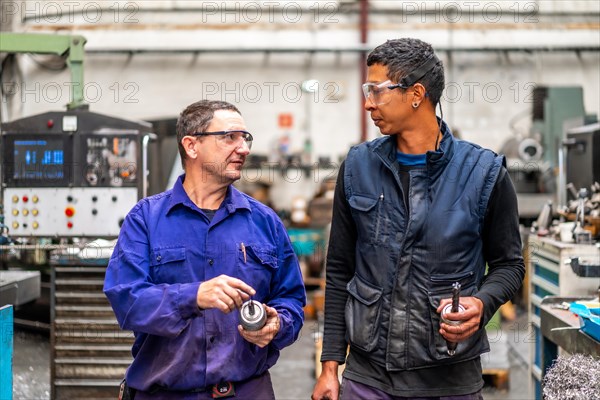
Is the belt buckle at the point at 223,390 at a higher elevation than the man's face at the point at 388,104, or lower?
lower

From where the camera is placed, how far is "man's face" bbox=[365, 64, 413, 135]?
57.6 inches

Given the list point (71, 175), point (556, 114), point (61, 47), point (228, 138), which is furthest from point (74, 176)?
point (556, 114)

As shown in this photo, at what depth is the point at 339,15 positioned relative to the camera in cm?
665

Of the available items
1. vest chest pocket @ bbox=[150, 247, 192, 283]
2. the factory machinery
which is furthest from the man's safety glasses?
the factory machinery

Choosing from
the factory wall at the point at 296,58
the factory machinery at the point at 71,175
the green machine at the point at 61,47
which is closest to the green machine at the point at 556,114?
the factory wall at the point at 296,58

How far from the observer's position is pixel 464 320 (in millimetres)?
1365

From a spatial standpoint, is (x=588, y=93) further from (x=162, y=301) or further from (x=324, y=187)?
(x=162, y=301)

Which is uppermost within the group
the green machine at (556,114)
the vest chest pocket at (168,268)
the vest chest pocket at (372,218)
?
the green machine at (556,114)

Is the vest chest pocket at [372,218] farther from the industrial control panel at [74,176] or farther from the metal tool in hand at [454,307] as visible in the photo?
the industrial control panel at [74,176]

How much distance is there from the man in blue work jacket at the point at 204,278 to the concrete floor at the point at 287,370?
1.91 meters

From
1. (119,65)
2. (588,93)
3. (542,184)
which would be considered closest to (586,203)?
(542,184)

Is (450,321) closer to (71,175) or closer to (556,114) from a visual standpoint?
(71,175)

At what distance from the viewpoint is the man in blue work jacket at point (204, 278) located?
141 centimetres

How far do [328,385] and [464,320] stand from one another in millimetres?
300
